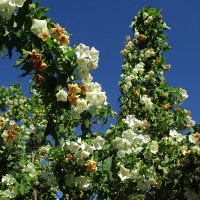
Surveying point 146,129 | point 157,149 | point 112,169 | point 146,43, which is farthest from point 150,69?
point 112,169

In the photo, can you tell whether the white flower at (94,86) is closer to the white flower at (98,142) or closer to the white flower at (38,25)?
the white flower at (98,142)

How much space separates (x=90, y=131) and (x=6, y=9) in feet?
4.14

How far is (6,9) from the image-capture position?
5.65 ft

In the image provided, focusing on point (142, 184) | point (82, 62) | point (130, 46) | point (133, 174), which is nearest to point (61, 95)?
point (82, 62)

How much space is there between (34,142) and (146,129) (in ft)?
8.30

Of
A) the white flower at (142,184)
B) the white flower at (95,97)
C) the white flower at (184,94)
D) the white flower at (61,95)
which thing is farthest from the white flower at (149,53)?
the white flower at (61,95)

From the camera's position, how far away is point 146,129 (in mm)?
4051

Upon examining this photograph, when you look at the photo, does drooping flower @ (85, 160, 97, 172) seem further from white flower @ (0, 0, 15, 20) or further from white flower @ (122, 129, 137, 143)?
white flower @ (0, 0, 15, 20)

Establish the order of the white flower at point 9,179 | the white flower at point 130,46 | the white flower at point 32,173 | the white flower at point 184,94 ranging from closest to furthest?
the white flower at point 9,179 → the white flower at point 32,173 → the white flower at point 184,94 → the white flower at point 130,46

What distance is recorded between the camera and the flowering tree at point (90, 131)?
6.45 feet

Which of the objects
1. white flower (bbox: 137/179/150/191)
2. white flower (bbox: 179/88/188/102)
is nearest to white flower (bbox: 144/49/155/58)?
white flower (bbox: 179/88/188/102)

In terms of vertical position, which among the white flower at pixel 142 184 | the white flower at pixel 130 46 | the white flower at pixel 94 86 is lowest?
the white flower at pixel 142 184

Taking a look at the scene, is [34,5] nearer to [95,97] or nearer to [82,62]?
[82,62]

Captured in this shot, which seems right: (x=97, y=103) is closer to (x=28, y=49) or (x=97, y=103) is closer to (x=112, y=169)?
(x=112, y=169)
